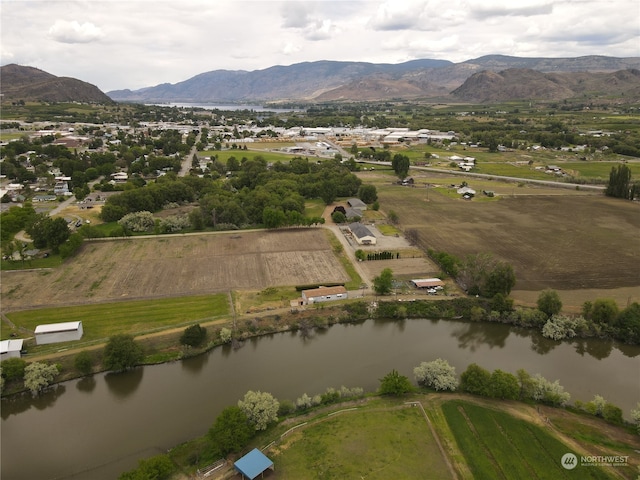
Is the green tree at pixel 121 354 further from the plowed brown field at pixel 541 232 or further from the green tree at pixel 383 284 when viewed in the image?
the plowed brown field at pixel 541 232

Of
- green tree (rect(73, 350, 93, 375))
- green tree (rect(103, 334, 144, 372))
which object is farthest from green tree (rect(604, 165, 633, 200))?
green tree (rect(73, 350, 93, 375))

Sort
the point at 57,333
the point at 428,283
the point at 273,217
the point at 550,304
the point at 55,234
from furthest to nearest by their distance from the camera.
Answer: the point at 273,217
the point at 55,234
the point at 428,283
the point at 550,304
the point at 57,333

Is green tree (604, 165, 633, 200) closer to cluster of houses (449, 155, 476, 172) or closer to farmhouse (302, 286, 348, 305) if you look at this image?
cluster of houses (449, 155, 476, 172)

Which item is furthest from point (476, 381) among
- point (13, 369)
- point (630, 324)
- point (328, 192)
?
point (328, 192)

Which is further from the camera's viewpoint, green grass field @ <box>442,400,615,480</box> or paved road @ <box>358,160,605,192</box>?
paved road @ <box>358,160,605,192</box>

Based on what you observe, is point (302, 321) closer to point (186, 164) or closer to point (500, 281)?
point (500, 281)

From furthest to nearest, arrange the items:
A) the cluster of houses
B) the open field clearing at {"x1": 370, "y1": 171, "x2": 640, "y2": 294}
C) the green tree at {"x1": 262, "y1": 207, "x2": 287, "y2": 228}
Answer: the cluster of houses
the green tree at {"x1": 262, "y1": 207, "x2": 287, "y2": 228}
the open field clearing at {"x1": 370, "y1": 171, "x2": 640, "y2": 294}
